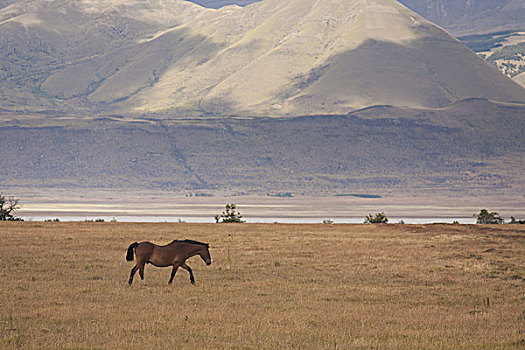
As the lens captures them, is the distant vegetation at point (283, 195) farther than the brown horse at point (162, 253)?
Yes

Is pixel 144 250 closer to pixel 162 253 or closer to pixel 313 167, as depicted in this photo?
pixel 162 253

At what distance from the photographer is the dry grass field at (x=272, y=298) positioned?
1504 cm

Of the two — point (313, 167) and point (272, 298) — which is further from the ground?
point (313, 167)

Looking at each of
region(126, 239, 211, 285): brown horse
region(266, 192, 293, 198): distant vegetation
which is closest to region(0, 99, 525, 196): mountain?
region(266, 192, 293, 198): distant vegetation

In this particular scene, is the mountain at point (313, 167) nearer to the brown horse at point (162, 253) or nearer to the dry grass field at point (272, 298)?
the dry grass field at point (272, 298)

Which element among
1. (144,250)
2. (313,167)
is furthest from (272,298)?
(313,167)

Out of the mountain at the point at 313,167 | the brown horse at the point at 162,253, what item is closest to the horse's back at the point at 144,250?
the brown horse at the point at 162,253

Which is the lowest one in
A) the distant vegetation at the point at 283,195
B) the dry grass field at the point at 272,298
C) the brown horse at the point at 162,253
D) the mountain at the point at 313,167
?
the dry grass field at the point at 272,298

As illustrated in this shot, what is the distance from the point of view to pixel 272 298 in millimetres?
19641

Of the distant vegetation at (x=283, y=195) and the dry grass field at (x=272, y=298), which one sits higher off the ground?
the distant vegetation at (x=283, y=195)

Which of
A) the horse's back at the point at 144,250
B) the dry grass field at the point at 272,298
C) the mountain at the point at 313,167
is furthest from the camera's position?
the mountain at the point at 313,167

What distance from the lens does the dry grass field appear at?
15039 millimetres

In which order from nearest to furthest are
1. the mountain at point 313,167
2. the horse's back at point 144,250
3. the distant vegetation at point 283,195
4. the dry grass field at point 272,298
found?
the dry grass field at point 272,298 < the horse's back at point 144,250 < the distant vegetation at point 283,195 < the mountain at point 313,167

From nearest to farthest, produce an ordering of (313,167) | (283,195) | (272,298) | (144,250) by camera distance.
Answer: (272,298) < (144,250) < (283,195) < (313,167)
